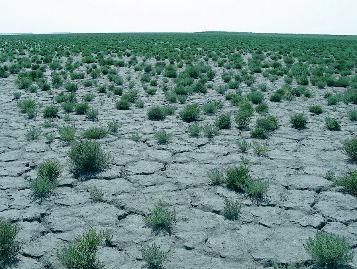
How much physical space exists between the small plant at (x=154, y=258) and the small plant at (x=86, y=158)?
2.76 m

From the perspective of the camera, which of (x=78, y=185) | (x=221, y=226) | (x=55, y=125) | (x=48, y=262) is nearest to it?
(x=48, y=262)

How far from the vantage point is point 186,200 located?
5.56 m

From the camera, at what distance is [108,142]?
8.16 m

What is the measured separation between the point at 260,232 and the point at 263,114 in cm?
632

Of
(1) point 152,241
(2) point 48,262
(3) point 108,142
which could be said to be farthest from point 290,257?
(3) point 108,142

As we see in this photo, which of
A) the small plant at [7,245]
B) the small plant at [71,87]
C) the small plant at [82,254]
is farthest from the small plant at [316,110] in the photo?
the small plant at [7,245]

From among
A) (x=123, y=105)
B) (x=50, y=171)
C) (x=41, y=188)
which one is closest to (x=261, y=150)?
(x=50, y=171)

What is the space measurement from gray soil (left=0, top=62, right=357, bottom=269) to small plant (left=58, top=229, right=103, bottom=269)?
0.14 meters

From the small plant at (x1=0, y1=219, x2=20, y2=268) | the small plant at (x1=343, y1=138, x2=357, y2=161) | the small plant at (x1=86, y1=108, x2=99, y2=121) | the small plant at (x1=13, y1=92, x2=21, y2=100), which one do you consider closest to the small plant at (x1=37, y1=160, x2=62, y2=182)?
the small plant at (x1=0, y1=219, x2=20, y2=268)

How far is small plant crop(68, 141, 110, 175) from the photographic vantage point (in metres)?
6.53

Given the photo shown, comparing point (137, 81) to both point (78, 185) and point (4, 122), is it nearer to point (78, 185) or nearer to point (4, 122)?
point (4, 122)

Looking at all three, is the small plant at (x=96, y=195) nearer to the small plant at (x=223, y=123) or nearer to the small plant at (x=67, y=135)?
the small plant at (x=67, y=135)

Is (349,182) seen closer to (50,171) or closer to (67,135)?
(50,171)

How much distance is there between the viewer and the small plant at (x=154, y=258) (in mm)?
4020
